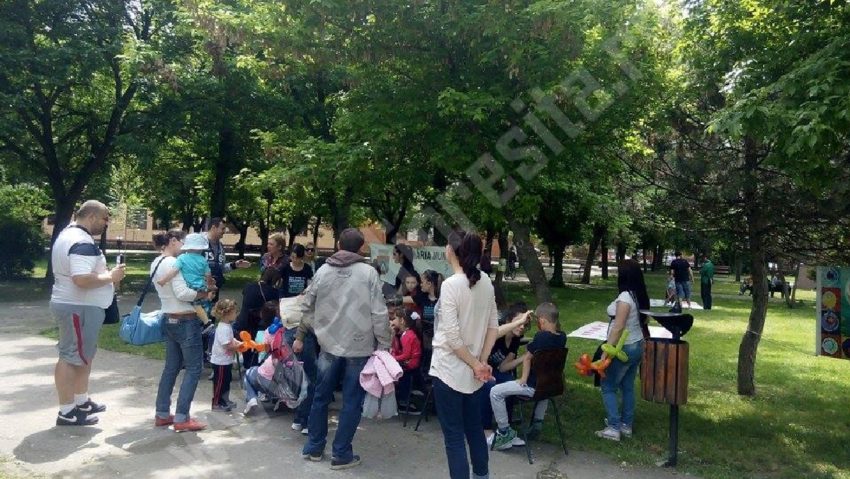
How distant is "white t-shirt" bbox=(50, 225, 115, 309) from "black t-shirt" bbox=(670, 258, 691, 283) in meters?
→ 15.5

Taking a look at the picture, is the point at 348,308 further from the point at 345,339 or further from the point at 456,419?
the point at 456,419

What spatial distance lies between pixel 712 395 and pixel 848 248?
2331 millimetres

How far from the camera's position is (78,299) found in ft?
18.2

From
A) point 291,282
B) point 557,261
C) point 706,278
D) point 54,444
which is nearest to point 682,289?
point 706,278

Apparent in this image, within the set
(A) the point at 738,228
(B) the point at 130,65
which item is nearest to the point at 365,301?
(A) the point at 738,228

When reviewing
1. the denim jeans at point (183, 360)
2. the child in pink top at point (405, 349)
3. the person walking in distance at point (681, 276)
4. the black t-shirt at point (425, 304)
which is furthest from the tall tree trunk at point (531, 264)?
the person walking in distance at point (681, 276)

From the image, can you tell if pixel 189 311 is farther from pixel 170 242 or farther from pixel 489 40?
pixel 489 40

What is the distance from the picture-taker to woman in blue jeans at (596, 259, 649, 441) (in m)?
5.86

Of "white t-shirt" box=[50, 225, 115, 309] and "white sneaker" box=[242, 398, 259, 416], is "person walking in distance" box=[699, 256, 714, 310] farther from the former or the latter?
"white t-shirt" box=[50, 225, 115, 309]

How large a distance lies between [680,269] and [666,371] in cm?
1359

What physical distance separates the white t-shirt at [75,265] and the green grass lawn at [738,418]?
143 inches

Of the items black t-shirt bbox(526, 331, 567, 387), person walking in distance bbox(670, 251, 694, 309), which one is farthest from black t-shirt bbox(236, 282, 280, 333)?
person walking in distance bbox(670, 251, 694, 309)

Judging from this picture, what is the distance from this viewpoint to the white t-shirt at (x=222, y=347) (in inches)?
245

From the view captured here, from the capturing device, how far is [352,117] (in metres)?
7.36
